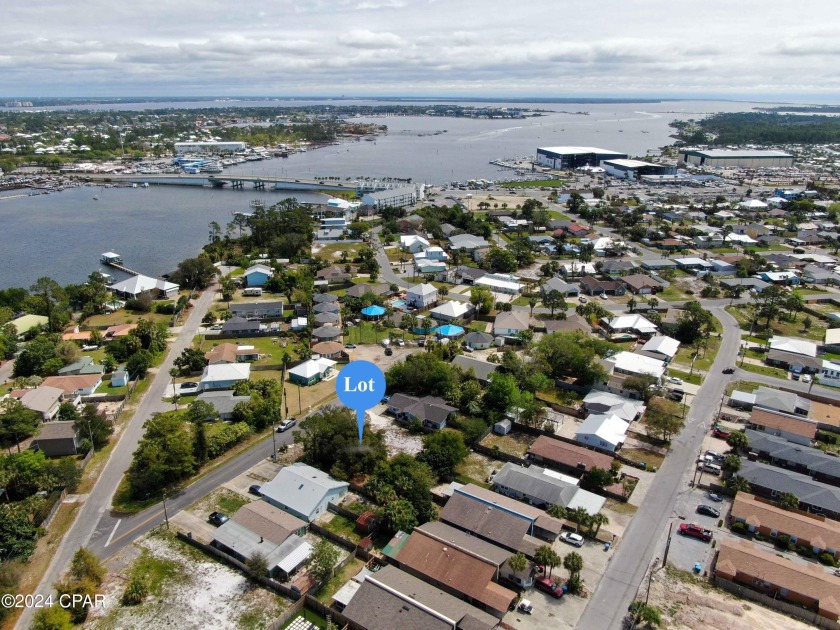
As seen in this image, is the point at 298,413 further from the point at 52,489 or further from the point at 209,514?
the point at 52,489

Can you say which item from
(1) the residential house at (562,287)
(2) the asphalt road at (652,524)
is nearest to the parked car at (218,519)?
(2) the asphalt road at (652,524)

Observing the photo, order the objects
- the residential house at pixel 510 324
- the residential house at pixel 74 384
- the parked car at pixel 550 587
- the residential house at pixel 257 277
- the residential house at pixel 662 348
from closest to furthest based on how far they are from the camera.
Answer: the parked car at pixel 550 587
the residential house at pixel 74 384
the residential house at pixel 662 348
the residential house at pixel 510 324
the residential house at pixel 257 277

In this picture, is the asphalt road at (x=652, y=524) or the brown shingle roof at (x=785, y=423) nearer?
the asphalt road at (x=652, y=524)

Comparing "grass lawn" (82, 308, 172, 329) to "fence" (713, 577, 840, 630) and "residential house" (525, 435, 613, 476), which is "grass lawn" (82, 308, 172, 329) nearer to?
"residential house" (525, 435, 613, 476)

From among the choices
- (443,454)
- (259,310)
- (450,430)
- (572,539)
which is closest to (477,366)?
(450,430)

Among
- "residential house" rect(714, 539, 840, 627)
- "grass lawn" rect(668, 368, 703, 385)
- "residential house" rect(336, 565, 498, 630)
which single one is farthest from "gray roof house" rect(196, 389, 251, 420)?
"grass lawn" rect(668, 368, 703, 385)

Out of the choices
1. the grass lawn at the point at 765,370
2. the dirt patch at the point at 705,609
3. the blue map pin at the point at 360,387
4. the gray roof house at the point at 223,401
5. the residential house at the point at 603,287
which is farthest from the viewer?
the residential house at the point at 603,287

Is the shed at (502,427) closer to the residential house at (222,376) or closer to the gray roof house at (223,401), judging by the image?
the gray roof house at (223,401)

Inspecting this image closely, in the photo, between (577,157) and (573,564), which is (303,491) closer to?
(573,564)
